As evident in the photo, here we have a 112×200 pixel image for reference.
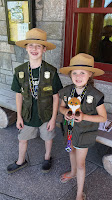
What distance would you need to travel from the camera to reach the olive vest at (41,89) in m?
1.98

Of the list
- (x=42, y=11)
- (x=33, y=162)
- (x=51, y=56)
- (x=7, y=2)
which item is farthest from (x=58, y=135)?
(x=7, y=2)

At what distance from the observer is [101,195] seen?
6.88 feet

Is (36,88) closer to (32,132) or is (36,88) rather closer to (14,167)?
(32,132)

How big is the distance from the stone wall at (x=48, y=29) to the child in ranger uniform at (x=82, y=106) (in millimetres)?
1496

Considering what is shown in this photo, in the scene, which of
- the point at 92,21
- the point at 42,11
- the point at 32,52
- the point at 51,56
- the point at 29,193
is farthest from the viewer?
the point at 92,21

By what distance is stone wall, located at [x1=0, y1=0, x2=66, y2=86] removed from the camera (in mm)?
2916

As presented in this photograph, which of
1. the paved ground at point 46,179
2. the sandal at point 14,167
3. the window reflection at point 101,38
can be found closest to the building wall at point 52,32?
the paved ground at point 46,179

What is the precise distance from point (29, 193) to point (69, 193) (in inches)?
18.8

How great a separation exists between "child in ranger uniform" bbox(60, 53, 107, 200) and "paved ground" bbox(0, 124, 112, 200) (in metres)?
Answer: 0.33

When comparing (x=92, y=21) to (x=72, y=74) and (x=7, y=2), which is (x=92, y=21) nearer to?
(x=7, y=2)

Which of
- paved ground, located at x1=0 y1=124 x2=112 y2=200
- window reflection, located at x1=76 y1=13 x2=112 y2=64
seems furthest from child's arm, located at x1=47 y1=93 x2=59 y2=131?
window reflection, located at x1=76 y1=13 x2=112 y2=64

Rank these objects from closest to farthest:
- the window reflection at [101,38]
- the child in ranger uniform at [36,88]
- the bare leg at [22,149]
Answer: the child in ranger uniform at [36,88], the bare leg at [22,149], the window reflection at [101,38]

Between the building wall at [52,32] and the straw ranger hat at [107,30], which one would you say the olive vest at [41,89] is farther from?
the straw ranger hat at [107,30]

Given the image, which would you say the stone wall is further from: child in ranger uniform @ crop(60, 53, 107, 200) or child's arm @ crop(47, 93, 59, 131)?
child in ranger uniform @ crop(60, 53, 107, 200)
